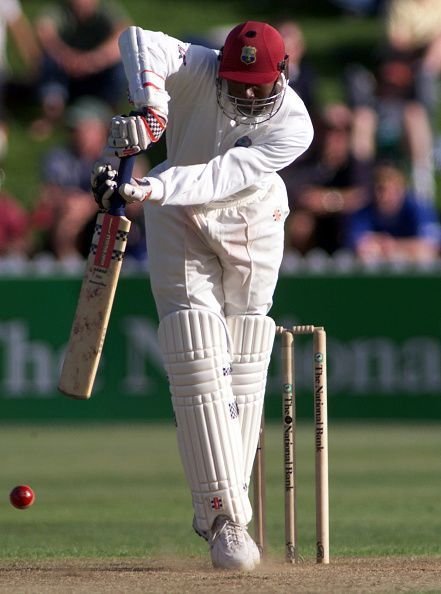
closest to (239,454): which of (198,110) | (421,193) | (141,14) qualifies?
(198,110)

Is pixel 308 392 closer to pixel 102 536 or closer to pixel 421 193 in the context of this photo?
pixel 421 193

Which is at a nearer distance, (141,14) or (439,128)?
(439,128)

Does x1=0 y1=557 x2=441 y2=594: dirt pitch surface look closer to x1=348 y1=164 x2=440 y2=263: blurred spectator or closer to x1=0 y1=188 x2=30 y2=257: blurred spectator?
x1=348 y1=164 x2=440 y2=263: blurred spectator

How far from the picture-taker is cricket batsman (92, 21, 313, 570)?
209 inches

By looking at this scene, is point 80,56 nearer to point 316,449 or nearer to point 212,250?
point 212,250

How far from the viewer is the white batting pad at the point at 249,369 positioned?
5.65 meters

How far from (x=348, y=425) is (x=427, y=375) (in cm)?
84

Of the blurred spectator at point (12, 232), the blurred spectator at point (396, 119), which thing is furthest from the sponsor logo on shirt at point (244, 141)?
the blurred spectator at point (396, 119)

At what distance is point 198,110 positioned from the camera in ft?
18.0

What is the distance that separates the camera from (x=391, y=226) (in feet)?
45.0

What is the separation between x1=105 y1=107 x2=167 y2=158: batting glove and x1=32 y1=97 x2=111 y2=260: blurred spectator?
8.49 m

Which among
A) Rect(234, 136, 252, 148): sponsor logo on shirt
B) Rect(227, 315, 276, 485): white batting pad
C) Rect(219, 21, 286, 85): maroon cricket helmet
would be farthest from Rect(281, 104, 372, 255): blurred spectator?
Rect(219, 21, 286, 85): maroon cricket helmet

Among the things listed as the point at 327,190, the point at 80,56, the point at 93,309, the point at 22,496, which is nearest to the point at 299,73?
the point at 327,190

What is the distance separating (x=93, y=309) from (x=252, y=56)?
1123 millimetres
